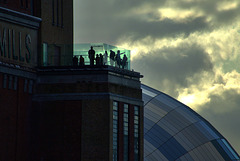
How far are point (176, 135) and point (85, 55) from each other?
113 feet

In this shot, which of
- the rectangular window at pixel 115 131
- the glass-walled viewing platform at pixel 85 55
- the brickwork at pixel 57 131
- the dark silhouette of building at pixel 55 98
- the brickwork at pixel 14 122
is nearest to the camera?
the brickwork at pixel 14 122

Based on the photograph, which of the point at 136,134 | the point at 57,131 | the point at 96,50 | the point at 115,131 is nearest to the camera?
the point at 57,131

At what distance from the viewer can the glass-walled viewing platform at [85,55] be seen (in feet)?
279

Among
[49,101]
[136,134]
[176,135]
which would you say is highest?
[49,101]

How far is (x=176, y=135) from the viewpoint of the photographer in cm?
11738

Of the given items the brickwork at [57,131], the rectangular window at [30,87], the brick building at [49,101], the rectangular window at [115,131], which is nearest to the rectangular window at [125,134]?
the brick building at [49,101]

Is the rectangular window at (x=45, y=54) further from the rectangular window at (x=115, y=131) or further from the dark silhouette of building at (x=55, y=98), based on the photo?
the rectangular window at (x=115, y=131)

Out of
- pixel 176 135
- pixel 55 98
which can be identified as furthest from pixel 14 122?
pixel 176 135

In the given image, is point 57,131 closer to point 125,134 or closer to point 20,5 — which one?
point 125,134

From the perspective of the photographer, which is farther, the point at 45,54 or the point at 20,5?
the point at 45,54

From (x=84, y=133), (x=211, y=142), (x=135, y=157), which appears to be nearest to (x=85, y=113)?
(x=84, y=133)

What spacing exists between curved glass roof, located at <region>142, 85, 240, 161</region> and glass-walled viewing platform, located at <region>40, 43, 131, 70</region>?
30.1 metres

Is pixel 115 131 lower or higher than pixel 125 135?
higher

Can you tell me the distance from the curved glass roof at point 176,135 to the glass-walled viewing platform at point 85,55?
30130 millimetres
